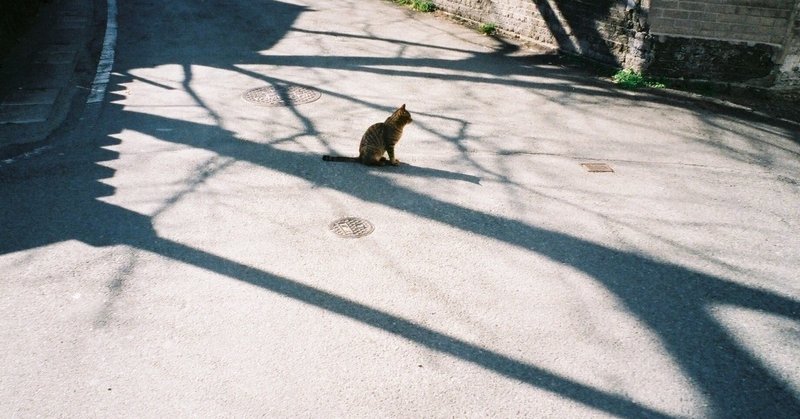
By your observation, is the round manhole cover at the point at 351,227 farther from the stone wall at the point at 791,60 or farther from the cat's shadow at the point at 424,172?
the stone wall at the point at 791,60

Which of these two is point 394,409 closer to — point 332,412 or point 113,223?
point 332,412

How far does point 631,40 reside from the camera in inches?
369

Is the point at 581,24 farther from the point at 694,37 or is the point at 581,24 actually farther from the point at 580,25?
the point at 694,37

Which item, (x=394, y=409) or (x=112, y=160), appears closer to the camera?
(x=394, y=409)

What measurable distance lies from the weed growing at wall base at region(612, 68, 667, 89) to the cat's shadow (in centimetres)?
495

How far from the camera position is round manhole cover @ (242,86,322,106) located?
8.34 m

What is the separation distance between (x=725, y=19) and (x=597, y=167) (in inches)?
178

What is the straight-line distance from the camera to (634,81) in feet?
30.7

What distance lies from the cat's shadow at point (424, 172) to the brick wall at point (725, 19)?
17.9 ft

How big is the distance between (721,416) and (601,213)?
103 inches

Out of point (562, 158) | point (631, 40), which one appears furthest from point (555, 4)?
point (562, 158)

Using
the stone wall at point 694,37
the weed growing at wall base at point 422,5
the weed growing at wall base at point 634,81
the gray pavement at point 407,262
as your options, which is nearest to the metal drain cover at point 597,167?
the gray pavement at point 407,262

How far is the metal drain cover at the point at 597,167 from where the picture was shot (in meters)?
6.39

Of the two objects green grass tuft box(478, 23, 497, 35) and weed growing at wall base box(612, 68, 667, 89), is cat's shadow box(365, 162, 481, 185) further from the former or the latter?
green grass tuft box(478, 23, 497, 35)
